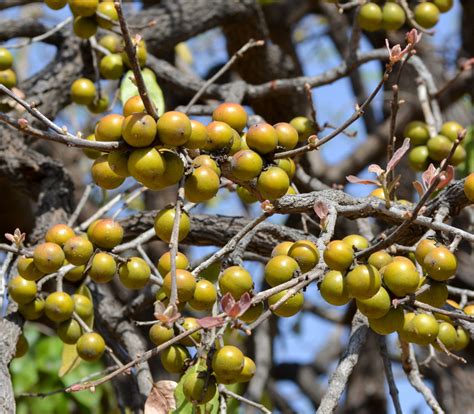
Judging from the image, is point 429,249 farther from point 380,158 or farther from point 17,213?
point 380,158

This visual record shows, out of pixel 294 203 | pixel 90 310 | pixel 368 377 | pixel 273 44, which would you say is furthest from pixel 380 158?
pixel 294 203

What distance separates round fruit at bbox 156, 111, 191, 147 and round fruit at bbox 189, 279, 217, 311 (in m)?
0.31

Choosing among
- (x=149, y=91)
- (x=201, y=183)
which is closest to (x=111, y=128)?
(x=201, y=183)

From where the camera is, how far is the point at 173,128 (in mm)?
1393

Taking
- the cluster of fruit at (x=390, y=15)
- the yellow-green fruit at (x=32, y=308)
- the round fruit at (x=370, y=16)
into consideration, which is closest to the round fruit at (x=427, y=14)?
the cluster of fruit at (x=390, y=15)

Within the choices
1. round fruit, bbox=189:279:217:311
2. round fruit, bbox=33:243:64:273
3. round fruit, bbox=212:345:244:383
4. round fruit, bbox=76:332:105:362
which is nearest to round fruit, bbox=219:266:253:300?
round fruit, bbox=189:279:217:311

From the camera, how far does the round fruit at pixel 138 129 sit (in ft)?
4.50

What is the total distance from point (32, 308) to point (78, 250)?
40 cm

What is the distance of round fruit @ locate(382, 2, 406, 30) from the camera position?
2.70m

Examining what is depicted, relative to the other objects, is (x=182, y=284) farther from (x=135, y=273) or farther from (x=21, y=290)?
(x=21, y=290)

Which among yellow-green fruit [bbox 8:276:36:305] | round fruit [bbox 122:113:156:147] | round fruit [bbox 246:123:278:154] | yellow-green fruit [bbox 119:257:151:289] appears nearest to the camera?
round fruit [bbox 122:113:156:147]

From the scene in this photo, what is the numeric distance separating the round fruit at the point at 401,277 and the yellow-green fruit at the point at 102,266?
667mm

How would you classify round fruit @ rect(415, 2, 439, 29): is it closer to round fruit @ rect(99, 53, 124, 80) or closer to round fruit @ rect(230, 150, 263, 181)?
round fruit @ rect(99, 53, 124, 80)

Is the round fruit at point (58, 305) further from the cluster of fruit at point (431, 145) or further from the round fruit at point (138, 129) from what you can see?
the cluster of fruit at point (431, 145)
